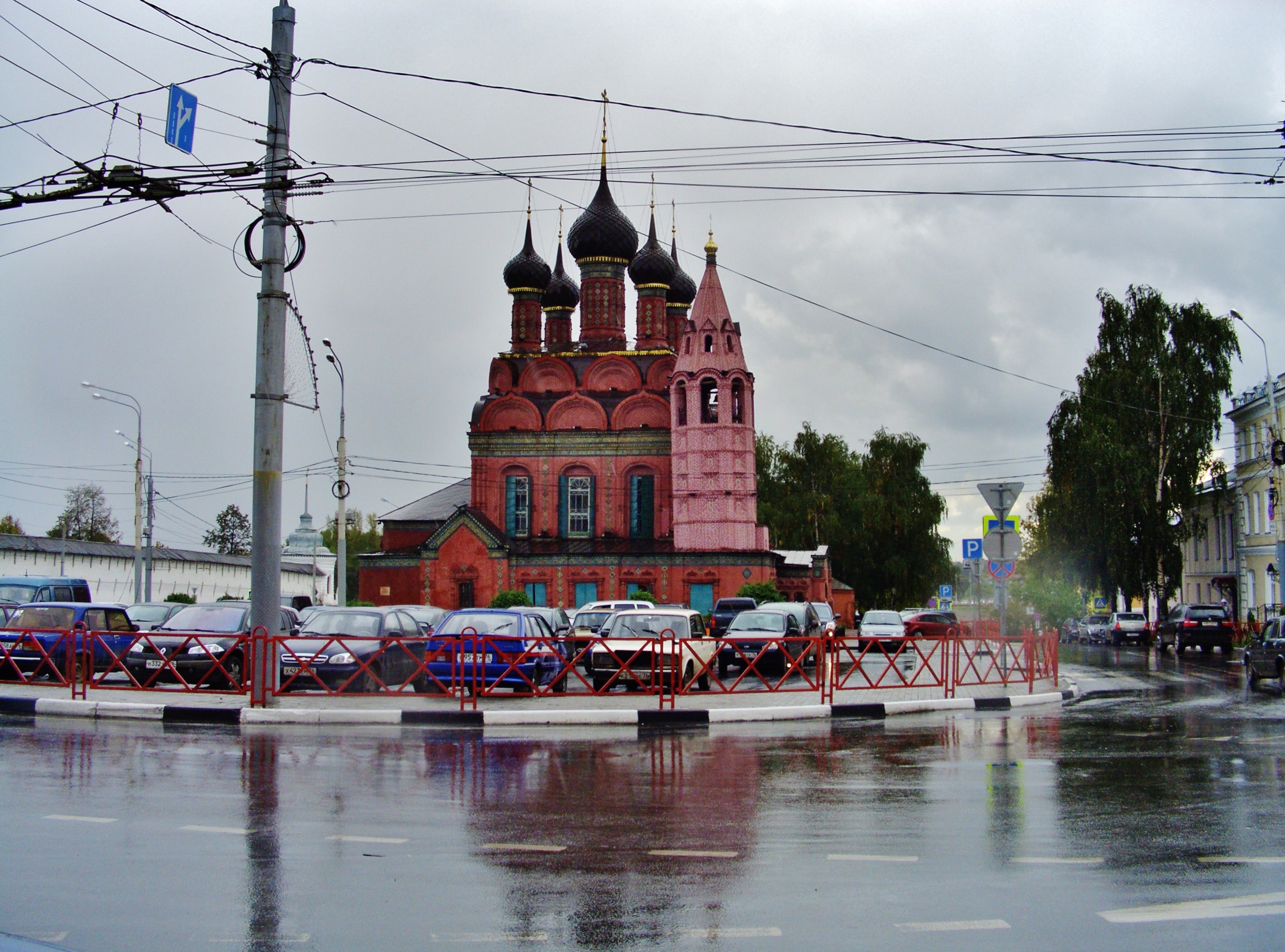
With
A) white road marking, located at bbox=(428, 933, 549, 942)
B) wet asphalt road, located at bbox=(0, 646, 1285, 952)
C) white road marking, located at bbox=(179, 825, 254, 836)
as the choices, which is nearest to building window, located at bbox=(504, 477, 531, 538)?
wet asphalt road, located at bbox=(0, 646, 1285, 952)

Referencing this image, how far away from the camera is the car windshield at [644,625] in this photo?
2267cm

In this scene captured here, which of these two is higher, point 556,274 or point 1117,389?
point 556,274

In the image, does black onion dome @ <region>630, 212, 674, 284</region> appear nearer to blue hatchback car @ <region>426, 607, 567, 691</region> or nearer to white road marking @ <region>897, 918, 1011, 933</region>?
blue hatchback car @ <region>426, 607, 567, 691</region>

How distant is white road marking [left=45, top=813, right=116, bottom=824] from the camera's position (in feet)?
28.2

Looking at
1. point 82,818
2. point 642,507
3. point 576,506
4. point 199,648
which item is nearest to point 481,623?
point 199,648

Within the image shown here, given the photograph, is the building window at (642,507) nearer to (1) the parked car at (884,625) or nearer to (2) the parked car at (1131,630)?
(2) the parked car at (1131,630)

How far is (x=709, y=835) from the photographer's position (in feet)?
27.5

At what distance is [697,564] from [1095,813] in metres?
46.3

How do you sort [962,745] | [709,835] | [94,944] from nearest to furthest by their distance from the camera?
1. [94,944]
2. [709,835]
3. [962,745]

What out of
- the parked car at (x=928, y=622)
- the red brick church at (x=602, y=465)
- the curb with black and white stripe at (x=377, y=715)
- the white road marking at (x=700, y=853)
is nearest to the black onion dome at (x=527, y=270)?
the red brick church at (x=602, y=465)

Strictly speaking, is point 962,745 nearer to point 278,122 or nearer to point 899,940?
point 899,940

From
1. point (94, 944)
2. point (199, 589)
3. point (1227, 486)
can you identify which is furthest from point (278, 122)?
point (199, 589)

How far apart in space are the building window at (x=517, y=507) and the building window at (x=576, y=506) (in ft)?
5.34

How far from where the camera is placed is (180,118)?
539 inches
